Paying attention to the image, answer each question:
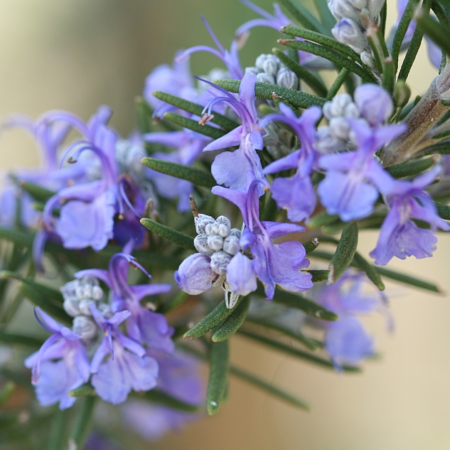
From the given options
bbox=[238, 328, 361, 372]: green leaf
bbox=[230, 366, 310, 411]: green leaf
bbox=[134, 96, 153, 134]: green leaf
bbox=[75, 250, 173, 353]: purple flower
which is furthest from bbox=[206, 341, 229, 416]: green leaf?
bbox=[134, 96, 153, 134]: green leaf

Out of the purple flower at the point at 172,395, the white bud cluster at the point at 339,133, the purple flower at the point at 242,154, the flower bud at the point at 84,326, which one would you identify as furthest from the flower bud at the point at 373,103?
the purple flower at the point at 172,395

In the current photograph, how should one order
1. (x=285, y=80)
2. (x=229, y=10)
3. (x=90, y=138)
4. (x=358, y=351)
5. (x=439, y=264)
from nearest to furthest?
(x=285, y=80) < (x=90, y=138) < (x=358, y=351) < (x=229, y=10) < (x=439, y=264)

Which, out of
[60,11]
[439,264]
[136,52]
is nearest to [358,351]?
[439,264]

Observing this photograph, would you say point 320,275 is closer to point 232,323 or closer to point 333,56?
point 232,323

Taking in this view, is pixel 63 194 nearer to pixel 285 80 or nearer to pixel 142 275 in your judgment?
pixel 142 275

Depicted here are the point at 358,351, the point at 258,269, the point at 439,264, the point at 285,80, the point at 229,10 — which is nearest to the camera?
the point at 258,269
